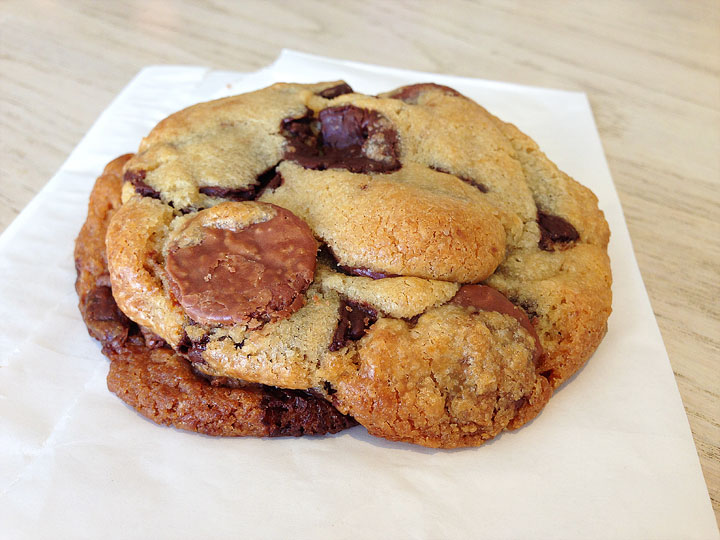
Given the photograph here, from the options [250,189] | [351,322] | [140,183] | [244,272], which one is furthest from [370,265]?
[140,183]

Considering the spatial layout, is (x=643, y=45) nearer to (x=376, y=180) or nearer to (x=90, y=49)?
(x=376, y=180)

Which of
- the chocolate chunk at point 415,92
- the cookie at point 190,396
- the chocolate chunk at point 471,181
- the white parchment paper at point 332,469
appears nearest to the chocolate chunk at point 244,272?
the cookie at point 190,396

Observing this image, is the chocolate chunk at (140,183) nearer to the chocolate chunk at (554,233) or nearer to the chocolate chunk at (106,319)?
the chocolate chunk at (106,319)

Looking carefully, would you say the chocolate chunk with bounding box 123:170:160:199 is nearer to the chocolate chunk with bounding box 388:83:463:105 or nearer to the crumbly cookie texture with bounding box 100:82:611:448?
the crumbly cookie texture with bounding box 100:82:611:448

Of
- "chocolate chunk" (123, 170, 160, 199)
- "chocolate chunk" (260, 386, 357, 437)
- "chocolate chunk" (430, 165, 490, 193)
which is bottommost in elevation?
"chocolate chunk" (260, 386, 357, 437)

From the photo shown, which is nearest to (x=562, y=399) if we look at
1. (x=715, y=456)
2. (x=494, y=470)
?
(x=494, y=470)

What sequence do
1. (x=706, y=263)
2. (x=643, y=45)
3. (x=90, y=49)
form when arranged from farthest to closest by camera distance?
(x=643, y=45) → (x=90, y=49) → (x=706, y=263)

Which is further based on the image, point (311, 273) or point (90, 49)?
point (90, 49)

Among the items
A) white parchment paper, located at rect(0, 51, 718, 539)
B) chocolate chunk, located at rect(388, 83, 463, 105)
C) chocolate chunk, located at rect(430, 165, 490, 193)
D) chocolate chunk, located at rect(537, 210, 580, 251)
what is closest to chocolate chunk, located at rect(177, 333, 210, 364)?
white parchment paper, located at rect(0, 51, 718, 539)
